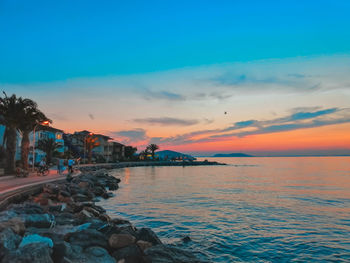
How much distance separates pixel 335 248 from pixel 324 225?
478 centimetres

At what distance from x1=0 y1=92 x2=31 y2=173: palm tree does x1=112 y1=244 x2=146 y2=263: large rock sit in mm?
25502

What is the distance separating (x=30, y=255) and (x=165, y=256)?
3.97 meters

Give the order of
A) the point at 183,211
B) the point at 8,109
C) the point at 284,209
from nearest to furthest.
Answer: the point at 183,211
the point at 284,209
the point at 8,109

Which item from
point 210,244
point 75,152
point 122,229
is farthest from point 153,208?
point 75,152

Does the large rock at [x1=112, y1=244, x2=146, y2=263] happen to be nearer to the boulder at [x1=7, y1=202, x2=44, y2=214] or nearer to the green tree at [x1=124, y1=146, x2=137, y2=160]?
the boulder at [x1=7, y1=202, x2=44, y2=214]

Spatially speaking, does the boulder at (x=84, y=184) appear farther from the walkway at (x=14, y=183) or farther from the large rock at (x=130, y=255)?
the large rock at (x=130, y=255)

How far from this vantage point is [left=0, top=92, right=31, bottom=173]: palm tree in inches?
1179

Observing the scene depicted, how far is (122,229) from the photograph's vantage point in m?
11.8

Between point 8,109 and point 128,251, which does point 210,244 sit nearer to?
point 128,251

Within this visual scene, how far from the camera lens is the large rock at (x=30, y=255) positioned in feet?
21.2

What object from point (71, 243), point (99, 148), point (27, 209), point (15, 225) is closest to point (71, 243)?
point (71, 243)

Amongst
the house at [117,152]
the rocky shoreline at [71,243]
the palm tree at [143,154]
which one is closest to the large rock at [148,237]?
the rocky shoreline at [71,243]

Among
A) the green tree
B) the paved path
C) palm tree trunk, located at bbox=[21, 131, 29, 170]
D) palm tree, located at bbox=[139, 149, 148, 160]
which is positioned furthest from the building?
the paved path

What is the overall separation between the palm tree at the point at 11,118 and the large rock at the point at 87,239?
2411 centimetres
